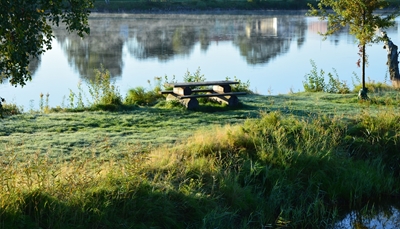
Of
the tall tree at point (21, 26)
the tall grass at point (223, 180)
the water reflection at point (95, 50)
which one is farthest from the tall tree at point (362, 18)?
the water reflection at point (95, 50)

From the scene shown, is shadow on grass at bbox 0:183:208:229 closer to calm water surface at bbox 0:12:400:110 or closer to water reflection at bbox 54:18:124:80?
calm water surface at bbox 0:12:400:110

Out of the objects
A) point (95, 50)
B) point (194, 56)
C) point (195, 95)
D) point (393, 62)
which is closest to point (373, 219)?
point (195, 95)

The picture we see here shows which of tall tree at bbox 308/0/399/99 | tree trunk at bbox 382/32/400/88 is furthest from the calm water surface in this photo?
tall tree at bbox 308/0/399/99

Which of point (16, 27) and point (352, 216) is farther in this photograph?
point (352, 216)

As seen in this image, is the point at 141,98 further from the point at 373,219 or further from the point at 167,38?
the point at 167,38

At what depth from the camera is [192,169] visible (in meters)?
9.88

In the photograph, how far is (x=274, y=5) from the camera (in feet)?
246

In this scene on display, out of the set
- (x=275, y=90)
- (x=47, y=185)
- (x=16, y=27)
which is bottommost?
(x=275, y=90)

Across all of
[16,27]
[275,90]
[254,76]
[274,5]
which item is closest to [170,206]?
[16,27]

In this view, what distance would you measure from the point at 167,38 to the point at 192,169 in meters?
33.6

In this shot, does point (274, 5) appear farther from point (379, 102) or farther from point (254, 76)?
point (379, 102)

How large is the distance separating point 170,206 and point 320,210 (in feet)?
9.36

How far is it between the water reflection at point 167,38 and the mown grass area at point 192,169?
14512 mm

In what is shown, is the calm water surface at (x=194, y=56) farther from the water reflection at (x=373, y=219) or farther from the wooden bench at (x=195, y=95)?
the water reflection at (x=373, y=219)
